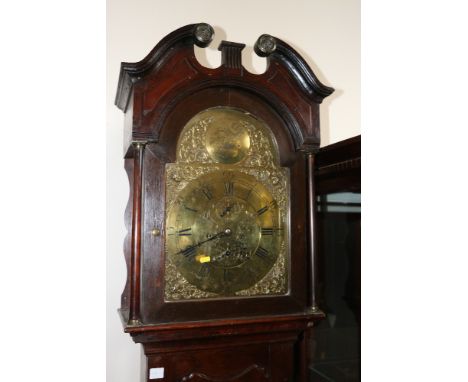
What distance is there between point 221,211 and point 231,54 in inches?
21.4

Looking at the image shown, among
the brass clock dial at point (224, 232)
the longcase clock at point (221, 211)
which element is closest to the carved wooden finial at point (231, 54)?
the longcase clock at point (221, 211)

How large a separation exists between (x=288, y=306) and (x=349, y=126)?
121 cm

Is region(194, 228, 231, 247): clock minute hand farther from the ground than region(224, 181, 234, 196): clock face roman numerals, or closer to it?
closer to it

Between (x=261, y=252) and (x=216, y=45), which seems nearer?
(x=261, y=252)

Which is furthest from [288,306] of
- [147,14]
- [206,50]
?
[147,14]

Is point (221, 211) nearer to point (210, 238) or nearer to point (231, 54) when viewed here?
point (210, 238)

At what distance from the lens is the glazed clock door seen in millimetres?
1373

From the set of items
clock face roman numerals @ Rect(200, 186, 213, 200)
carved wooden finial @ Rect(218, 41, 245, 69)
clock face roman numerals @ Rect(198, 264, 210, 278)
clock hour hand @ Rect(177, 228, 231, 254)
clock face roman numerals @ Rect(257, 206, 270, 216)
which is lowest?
clock face roman numerals @ Rect(198, 264, 210, 278)

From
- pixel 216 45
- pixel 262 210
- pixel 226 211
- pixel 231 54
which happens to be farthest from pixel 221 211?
pixel 216 45

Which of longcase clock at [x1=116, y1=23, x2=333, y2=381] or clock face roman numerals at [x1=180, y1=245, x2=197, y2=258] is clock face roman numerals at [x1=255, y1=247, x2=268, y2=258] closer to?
longcase clock at [x1=116, y1=23, x2=333, y2=381]

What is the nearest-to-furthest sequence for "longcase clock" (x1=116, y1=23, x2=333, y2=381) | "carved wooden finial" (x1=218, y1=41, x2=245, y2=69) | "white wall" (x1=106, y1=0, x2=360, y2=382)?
"longcase clock" (x1=116, y1=23, x2=333, y2=381), "carved wooden finial" (x1=218, y1=41, x2=245, y2=69), "white wall" (x1=106, y1=0, x2=360, y2=382)

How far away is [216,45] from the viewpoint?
2002mm

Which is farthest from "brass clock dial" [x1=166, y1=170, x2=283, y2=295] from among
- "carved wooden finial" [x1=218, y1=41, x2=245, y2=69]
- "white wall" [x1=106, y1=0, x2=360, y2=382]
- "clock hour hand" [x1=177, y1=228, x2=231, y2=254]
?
"white wall" [x1=106, y1=0, x2=360, y2=382]

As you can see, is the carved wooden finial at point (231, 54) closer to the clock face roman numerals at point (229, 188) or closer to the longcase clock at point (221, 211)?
the longcase clock at point (221, 211)
